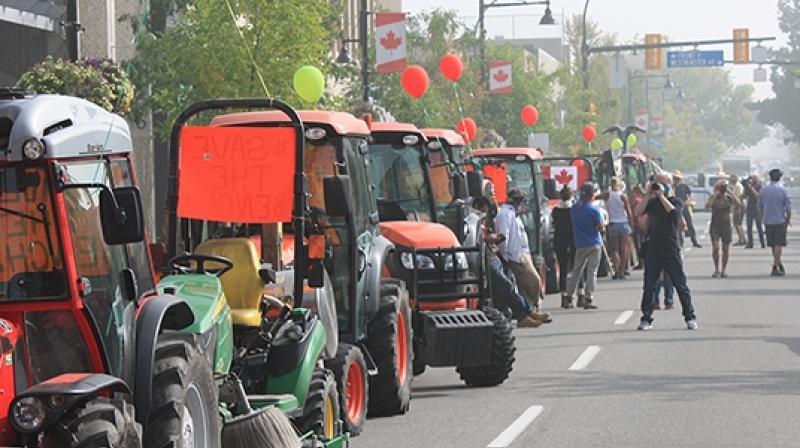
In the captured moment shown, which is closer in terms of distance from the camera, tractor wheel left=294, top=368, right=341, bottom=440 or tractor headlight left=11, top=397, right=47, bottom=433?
tractor headlight left=11, top=397, right=47, bottom=433

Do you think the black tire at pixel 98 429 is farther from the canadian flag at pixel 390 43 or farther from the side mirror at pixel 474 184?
the canadian flag at pixel 390 43

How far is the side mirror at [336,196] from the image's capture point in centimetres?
1316

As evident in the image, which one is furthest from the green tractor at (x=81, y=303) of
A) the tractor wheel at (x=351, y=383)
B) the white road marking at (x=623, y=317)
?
the white road marking at (x=623, y=317)

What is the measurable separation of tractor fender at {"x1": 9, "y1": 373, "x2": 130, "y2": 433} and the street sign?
8084cm

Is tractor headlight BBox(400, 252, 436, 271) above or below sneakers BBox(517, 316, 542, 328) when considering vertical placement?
above

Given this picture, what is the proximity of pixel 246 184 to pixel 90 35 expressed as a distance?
21.3 metres

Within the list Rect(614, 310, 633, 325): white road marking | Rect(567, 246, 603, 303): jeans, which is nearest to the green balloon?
Rect(614, 310, 633, 325): white road marking

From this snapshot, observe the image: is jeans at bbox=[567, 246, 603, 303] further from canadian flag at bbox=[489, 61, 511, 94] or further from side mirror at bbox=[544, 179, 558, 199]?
canadian flag at bbox=[489, 61, 511, 94]

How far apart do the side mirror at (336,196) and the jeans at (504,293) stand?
31.0 feet

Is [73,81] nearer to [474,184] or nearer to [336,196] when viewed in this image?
[474,184]

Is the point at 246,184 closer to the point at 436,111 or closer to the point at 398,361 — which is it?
the point at 398,361

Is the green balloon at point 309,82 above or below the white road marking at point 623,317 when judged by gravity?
above

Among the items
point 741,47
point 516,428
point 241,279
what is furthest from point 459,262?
point 741,47

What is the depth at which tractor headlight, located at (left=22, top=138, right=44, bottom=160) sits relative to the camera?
802cm
